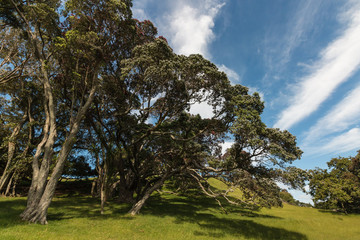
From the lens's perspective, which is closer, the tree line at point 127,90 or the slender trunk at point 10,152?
the tree line at point 127,90

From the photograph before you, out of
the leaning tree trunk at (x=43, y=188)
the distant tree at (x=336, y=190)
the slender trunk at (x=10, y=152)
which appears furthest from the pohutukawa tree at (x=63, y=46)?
the distant tree at (x=336, y=190)

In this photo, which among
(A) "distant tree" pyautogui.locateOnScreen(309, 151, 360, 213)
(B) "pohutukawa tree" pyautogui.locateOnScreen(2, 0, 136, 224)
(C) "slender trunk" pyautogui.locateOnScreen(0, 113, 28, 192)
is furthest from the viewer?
(A) "distant tree" pyautogui.locateOnScreen(309, 151, 360, 213)

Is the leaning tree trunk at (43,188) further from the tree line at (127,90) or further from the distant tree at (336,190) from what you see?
the distant tree at (336,190)

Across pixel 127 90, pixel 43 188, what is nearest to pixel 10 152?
pixel 43 188

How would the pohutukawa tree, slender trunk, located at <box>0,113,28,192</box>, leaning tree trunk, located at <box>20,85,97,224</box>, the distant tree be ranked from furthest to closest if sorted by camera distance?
1. the distant tree
2. slender trunk, located at <box>0,113,28,192</box>
3. the pohutukawa tree
4. leaning tree trunk, located at <box>20,85,97,224</box>

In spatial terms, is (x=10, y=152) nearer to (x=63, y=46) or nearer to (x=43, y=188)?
(x=43, y=188)

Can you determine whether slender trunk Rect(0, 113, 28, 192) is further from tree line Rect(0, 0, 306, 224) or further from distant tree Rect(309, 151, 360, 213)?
distant tree Rect(309, 151, 360, 213)

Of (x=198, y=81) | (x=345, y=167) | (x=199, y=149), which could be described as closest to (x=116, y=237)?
(x=199, y=149)

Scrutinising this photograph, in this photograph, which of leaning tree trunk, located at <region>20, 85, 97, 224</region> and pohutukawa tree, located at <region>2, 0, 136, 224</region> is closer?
leaning tree trunk, located at <region>20, 85, 97, 224</region>

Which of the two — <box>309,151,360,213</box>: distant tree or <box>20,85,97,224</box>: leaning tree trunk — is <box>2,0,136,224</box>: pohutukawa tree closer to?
<box>20,85,97,224</box>: leaning tree trunk

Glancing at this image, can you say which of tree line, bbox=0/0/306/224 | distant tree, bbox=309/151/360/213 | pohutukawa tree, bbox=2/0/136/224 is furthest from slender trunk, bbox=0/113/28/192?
distant tree, bbox=309/151/360/213

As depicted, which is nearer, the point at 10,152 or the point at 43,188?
the point at 43,188

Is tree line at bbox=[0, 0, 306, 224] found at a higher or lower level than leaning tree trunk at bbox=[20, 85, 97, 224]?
higher

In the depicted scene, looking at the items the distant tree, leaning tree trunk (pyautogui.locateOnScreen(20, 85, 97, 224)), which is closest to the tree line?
leaning tree trunk (pyautogui.locateOnScreen(20, 85, 97, 224))
